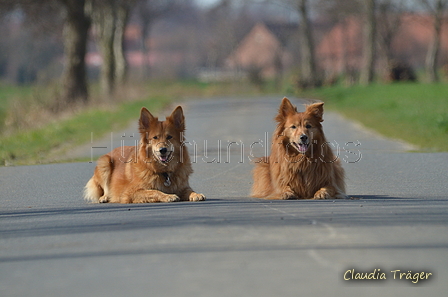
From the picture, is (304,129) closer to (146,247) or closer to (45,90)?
(146,247)

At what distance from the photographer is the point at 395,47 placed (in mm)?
96375

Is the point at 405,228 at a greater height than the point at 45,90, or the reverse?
the point at 45,90

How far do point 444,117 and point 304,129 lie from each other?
14.7 m

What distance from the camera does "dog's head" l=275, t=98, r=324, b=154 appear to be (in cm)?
998

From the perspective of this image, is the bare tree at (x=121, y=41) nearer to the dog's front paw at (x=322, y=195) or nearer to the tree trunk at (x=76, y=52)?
the tree trunk at (x=76, y=52)

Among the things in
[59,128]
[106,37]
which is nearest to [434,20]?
[106,37]

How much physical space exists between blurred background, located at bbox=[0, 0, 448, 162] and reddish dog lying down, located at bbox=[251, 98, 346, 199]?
1899 centimetres

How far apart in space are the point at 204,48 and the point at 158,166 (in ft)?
387

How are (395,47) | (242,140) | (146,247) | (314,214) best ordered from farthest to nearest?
(395,47) → (242,140) → (314,214) → (146,247)

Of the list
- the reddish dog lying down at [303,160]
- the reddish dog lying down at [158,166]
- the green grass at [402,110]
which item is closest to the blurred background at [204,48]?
the green grass at [402,110]

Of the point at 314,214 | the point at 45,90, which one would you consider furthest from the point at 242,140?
the point at 45,90

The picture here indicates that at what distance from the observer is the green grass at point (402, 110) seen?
21.0 m

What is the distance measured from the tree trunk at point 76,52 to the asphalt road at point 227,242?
2407 centimetres

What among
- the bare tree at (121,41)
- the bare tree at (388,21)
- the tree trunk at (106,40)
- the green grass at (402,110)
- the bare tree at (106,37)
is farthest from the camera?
the bare tree at (388,21)
